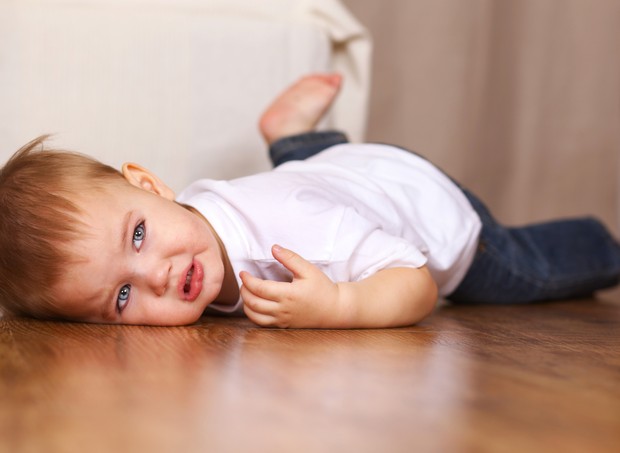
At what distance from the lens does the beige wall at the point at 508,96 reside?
2.42 m

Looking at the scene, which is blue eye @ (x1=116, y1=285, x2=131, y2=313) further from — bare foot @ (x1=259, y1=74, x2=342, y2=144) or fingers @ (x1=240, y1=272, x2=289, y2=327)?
bare foot @ (x1=259, y1=74, x2=342, y2=144)

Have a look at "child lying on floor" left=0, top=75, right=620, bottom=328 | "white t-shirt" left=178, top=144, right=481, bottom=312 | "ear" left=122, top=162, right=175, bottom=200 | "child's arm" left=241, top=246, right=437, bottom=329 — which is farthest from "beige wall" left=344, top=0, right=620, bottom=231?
"child's arm" left=241, top=246, right=437, bottom=329

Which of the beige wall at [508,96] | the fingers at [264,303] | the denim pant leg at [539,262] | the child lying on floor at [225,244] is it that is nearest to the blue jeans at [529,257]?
the denim pant leg at [539,262]

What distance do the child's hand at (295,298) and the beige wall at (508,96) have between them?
1487 mm

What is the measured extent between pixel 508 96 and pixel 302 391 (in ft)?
6.65

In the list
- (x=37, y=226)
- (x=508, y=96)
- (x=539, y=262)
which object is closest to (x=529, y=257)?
(x=539, y=262)

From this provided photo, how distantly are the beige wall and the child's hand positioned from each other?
4.88 ft

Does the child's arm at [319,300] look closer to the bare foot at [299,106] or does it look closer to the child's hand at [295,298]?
the child's hand at [295,298]

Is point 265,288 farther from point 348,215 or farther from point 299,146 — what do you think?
point 299,146

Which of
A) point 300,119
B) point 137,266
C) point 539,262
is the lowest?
point 539,262

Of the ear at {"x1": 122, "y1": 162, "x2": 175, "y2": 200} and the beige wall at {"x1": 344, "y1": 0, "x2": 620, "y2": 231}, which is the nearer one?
the ear at {"x1": 122, "y1": 162, "x2": 175, "y2": 200}

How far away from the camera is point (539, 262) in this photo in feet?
5.10

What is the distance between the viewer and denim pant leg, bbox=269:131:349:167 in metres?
1.58

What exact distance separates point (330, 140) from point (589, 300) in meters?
0.58
